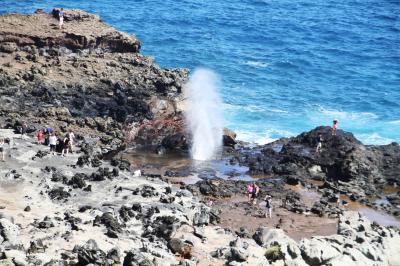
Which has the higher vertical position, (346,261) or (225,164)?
(346,261)

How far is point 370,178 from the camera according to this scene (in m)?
42.2

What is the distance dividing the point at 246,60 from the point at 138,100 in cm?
2700

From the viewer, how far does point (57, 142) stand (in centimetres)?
3862

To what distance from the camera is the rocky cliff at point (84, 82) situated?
147 ft

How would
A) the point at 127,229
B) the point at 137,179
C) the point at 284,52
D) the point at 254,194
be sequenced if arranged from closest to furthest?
the point at 127,229 → the point at 137,179 → the point at 254,194 → the point at 284,52

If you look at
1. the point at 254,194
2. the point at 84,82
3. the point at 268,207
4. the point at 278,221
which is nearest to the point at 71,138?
the point at 84,82

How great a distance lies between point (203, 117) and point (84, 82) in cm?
909

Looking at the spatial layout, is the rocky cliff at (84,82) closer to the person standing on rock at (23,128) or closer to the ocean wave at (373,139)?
the person standing on rock at (23,128)

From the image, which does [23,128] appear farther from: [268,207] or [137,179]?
[268,207]

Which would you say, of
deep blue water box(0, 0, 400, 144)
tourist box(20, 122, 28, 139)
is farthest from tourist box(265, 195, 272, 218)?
deep blue water box(0, 0, 400, 144)

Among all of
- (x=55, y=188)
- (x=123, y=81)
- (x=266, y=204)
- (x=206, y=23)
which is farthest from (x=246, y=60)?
(x=55, y=188)

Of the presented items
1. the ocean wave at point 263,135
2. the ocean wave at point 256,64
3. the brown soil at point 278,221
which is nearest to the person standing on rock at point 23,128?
the brown soil at point 278,221

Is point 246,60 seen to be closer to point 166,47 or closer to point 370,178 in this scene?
point 166,47

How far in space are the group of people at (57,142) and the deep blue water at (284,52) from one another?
18.7m
